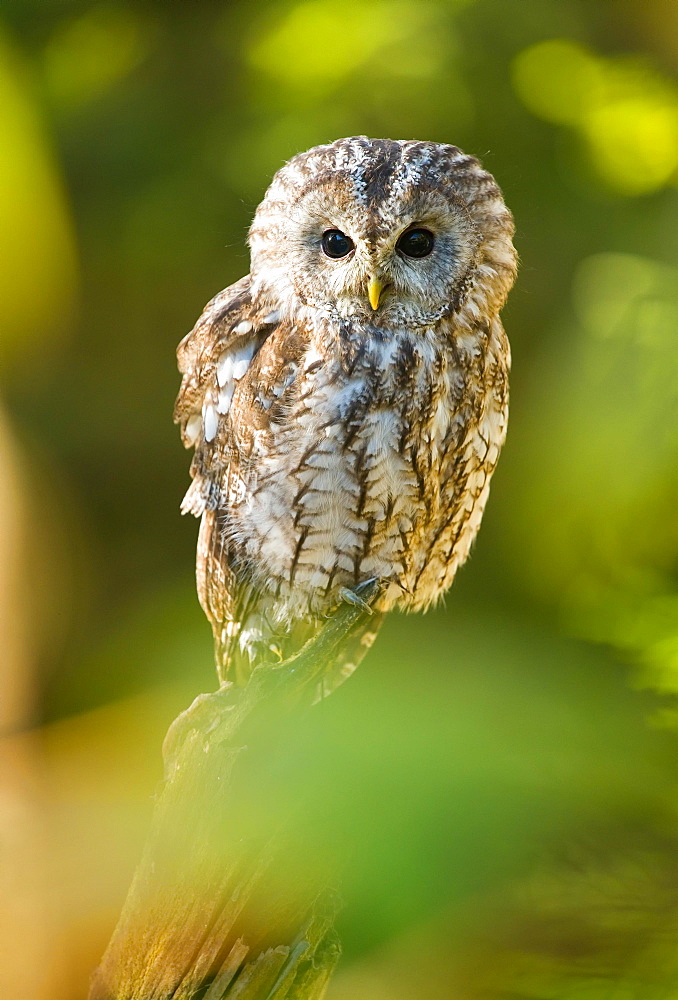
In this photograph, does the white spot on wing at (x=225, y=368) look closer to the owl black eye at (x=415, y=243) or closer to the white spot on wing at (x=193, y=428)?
the white spot on wing at (x=193, y=428)

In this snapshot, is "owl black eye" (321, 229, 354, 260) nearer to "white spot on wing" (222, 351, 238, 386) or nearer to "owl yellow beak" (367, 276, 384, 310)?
"owl yellow beak" (367, 276, 384, 310)

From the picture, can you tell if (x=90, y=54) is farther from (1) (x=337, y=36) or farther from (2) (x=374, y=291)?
(2) (x=374, y=291)

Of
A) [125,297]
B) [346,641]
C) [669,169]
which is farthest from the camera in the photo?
[125,297]

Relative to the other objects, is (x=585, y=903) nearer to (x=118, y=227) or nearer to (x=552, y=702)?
(x=552, y=702)

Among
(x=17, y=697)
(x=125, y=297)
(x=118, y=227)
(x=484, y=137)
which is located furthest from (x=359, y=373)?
(x=125, y=297)

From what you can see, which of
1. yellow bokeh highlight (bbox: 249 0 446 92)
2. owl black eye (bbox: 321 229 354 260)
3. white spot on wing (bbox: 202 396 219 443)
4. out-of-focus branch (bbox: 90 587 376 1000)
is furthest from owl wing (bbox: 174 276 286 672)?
out-of-focus branch (bbox: 90 587 376 1000)
